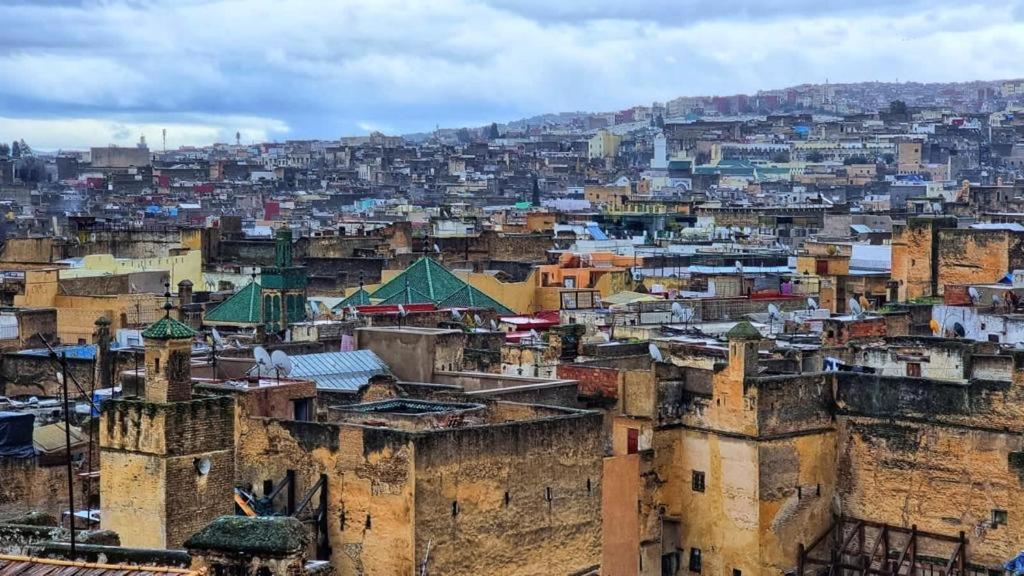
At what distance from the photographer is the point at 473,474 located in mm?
28516

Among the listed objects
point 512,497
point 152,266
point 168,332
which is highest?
point 168,332

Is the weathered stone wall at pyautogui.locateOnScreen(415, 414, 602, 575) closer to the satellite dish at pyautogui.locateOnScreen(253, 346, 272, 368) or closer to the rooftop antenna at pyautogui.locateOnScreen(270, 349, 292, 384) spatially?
the rooftop antenna at pyautogui.locateOnScreen(270, 349, 292, 384)

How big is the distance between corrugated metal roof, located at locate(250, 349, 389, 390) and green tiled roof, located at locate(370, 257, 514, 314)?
42.6ft

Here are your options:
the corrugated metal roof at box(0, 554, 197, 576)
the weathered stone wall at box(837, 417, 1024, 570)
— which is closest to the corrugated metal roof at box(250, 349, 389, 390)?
the weathered stone wall at box(837, 417, 1024, 570)

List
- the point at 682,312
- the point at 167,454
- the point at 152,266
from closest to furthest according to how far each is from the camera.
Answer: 1. the point at 167,454
2. the point at 682,312
3. the point at 152,266

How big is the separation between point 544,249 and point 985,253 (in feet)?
89.7

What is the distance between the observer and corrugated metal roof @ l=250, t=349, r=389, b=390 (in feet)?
121

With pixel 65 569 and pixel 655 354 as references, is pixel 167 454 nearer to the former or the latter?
pixel 65 569

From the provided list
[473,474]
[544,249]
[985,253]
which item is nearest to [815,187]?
[544,249]

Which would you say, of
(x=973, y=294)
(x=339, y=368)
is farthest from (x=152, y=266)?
(x=339, y=368)

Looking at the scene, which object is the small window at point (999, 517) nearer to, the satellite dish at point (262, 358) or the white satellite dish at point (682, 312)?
the satellite dish at point (262, 358)

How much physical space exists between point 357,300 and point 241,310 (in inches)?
134

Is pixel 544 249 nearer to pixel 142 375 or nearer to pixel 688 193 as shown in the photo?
pixel 142 375

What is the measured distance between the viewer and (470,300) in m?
52.3
